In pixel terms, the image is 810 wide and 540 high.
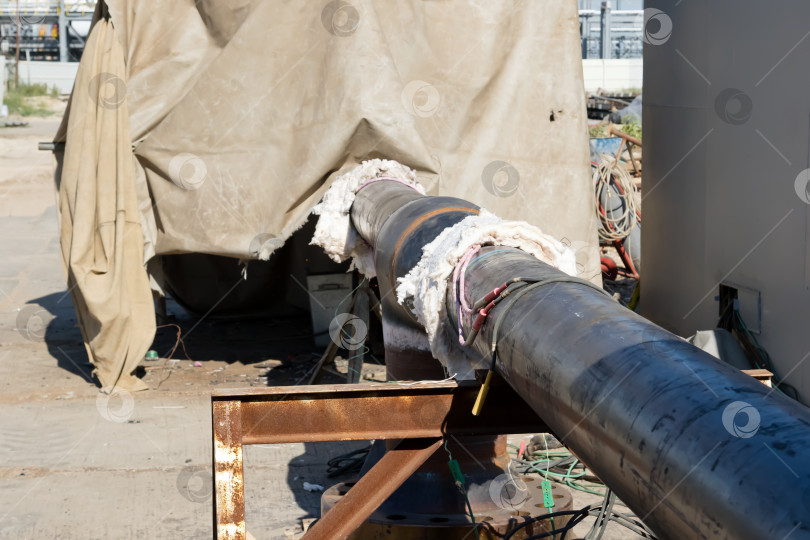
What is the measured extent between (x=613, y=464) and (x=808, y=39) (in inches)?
177

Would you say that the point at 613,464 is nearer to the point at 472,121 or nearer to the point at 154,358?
the point at 472,121

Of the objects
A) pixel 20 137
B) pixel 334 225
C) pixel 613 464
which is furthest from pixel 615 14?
pixel 613 464

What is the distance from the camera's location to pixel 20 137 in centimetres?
2448

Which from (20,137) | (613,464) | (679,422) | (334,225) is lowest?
(20,137)

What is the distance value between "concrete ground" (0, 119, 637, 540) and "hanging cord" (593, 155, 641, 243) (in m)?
3.20

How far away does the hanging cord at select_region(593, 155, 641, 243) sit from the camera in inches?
376

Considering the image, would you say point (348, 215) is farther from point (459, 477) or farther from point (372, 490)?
point (372, 490)

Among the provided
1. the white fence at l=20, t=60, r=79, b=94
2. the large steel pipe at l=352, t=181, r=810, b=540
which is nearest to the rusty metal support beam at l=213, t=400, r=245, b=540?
the large steel pipe at l=352, t=181, r=810, b=540

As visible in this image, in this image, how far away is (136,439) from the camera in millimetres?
5953

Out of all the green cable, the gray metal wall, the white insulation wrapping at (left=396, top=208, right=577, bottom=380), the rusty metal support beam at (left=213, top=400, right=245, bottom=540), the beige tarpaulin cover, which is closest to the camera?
the rusty metal support beam at (left=213, top=400, right=245, bottom=540)

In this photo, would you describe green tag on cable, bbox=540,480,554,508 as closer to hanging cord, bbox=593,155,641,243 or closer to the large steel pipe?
the large steel pipe

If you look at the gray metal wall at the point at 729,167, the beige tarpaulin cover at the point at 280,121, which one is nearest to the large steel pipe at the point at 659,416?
the beige tarpaulin cover at the point at 280,121

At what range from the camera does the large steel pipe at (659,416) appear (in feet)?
4.30

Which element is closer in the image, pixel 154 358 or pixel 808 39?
pixel 808 39
